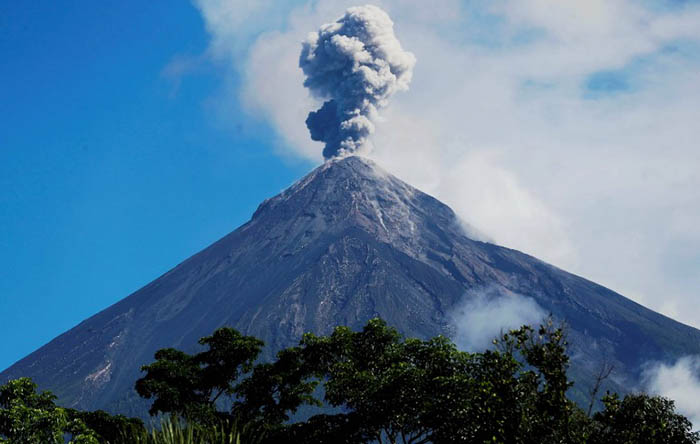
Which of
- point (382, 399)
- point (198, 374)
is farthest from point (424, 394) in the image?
point (198, 374)

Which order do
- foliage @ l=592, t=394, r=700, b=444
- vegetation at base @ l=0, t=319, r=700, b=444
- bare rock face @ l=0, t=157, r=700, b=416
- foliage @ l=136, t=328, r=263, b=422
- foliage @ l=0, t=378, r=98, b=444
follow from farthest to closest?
bare rock face @ l=0, t=157, r=700, b=416 → foliage @ l=136, t=328, r=263, b=422 → foliage @ l=0, t=378, r=98, b=444 → foliage @ l=592, t=394, r=700, b=444 → vegetation at base @ l=0, t=319, r=700, b=444

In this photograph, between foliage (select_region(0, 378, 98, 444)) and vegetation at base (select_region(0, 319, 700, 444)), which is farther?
foliage (select_region(0, 378, 98, 444))

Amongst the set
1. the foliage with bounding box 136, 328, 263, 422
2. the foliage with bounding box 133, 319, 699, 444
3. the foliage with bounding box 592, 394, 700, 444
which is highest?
the foliage with bounding box 136, 328, 263, 422

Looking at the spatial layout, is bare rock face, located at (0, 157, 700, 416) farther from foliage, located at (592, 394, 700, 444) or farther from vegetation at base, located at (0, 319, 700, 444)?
foliage, located at (592, 394, 700, 444)

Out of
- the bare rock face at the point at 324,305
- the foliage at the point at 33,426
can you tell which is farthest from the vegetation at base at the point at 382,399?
the bare rock face at the point at 324,305

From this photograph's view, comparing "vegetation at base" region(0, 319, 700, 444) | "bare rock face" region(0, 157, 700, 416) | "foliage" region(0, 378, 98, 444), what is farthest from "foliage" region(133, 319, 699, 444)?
"bare rock face" region(0, 157, 700, 416)

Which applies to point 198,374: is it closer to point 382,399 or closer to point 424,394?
point 382,399

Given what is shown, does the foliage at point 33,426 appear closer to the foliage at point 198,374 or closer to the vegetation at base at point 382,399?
the vegetation at base at point 382,399
